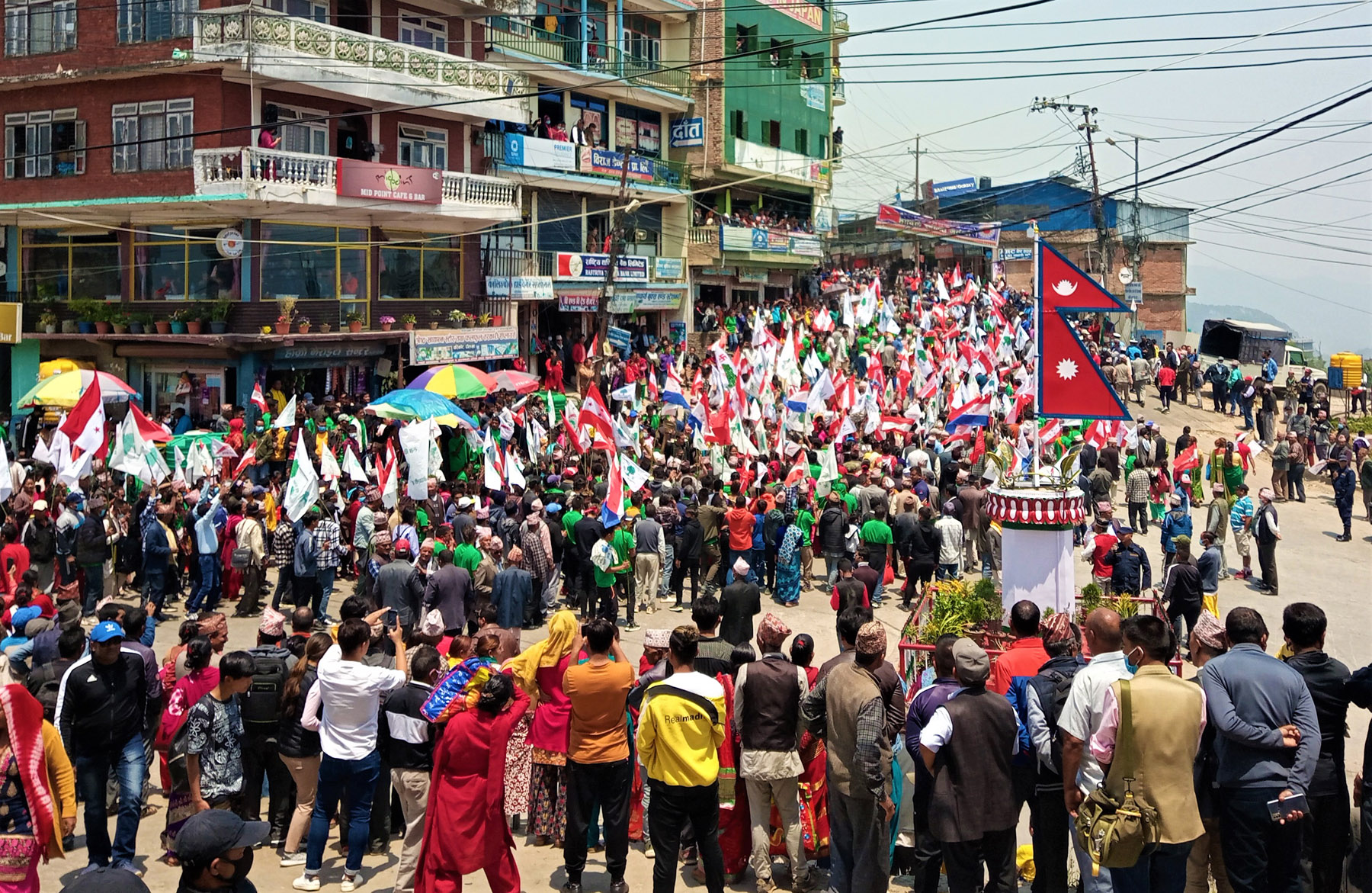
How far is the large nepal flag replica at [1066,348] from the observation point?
12.5 meters

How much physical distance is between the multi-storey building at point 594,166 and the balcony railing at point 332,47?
6.58 feet

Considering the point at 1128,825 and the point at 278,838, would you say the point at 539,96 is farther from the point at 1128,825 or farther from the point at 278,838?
the point at 1128,825

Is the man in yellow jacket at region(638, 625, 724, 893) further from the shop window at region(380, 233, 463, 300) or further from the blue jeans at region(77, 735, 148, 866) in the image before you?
the shop window at region(380, 233, 463, 300)

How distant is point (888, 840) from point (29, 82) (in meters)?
28.2

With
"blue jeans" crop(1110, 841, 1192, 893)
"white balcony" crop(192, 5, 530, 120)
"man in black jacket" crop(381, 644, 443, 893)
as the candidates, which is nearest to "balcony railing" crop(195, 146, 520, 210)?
"white balcony" crop(192, 5, 530, 120)

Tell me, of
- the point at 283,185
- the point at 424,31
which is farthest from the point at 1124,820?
the point at 424,31

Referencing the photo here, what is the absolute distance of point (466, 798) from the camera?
7.07 m

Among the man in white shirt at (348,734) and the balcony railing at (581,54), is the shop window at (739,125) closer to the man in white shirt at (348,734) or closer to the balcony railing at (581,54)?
the balcony railing at (581,54)

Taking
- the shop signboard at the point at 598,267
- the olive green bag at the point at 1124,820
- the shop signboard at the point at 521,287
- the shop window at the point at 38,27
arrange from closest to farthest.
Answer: the olive green bag at the point at 1124,820, the shop window at the point at 38,27, the shop signboard at the point at 521,287, the shop signboard at the point at 598,267

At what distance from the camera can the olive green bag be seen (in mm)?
5965

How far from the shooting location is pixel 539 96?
36.9 meters

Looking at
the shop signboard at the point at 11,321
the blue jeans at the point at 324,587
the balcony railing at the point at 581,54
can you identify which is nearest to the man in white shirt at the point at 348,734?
the blue jeans at the point at 324,587

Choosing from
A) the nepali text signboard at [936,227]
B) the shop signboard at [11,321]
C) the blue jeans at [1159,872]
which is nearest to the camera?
the blue jeans at [1159,872]

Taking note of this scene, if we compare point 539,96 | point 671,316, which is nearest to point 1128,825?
point 539,96
